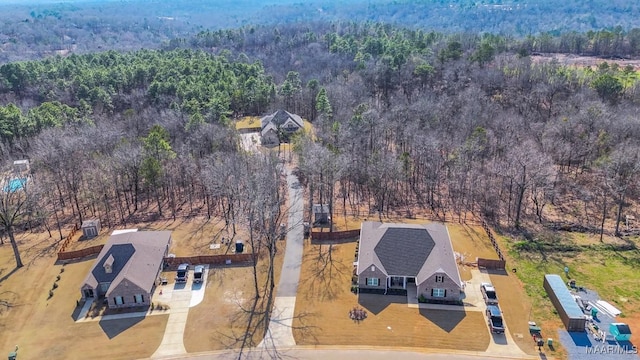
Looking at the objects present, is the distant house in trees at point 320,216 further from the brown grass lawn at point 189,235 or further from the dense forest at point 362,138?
the brown grass lawn at point 189,235

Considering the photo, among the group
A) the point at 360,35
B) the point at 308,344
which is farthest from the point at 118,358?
the point at 360,35

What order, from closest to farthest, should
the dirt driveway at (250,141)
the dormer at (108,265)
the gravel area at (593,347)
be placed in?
the gravel area at (593,347)
the dormer at (108,265)
the dirt driveway at (250,141)

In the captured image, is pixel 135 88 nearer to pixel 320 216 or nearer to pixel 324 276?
pixel 320 216

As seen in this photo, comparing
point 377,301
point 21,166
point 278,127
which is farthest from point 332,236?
point 21,166

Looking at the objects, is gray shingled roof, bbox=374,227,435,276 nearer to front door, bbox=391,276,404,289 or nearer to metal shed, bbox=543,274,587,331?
front door, bbox=391,276,404,289

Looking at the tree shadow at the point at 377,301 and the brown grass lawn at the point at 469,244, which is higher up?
the brown grass lawn at the point at 469,244

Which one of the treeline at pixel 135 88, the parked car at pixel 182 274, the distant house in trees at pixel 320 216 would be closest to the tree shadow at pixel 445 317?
the distant house in trees at pixel 320 216

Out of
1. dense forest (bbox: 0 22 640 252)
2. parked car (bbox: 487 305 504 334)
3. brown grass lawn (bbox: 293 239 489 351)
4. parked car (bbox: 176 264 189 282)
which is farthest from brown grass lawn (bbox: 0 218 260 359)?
parked car (bbox: 487 305 504 334)
